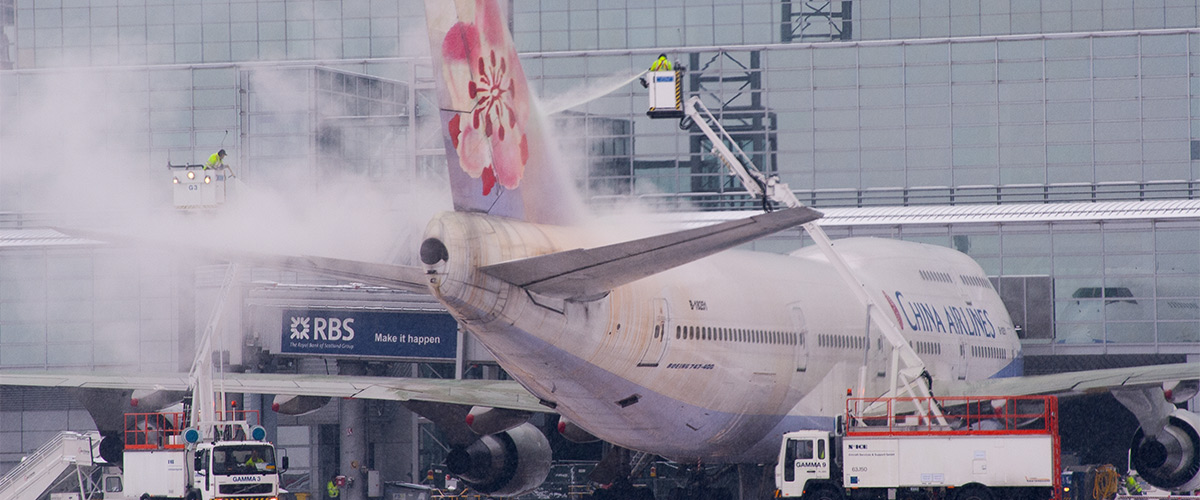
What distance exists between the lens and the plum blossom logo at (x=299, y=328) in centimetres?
4881

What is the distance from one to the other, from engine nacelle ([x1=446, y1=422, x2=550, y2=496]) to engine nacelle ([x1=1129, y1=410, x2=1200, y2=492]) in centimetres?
1270

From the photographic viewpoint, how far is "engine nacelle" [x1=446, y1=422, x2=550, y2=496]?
3117 centimetres

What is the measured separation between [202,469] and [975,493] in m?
16.1

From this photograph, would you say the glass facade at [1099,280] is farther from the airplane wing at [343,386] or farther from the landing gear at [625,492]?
the airplane wing at [343,386]

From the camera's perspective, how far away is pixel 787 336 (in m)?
27.7

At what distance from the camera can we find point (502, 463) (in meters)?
31.3

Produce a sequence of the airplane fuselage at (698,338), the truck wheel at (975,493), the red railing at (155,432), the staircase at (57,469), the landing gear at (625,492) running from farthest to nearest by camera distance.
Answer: the staircase at (57,469) < the red railing at (155,432) < the landing gear at (625,492) < the truck wheel at (975,493) < the airplane fuselage at (698,338)

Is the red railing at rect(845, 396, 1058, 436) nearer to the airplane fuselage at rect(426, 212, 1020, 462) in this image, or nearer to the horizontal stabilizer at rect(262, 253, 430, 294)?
the airplane fuselage at rect(426, 212, 1020, 462)

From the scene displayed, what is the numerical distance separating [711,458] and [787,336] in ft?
9.20

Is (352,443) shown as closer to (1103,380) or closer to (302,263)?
(1103,380)

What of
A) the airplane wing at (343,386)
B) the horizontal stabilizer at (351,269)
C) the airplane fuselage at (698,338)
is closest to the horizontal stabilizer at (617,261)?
the airplane fuselage at (698,338)

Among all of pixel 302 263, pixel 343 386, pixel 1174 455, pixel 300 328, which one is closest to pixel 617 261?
pixel 302 263

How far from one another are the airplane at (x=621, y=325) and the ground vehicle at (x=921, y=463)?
4.52 ft

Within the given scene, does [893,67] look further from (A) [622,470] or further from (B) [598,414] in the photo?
(B) [598,414]
